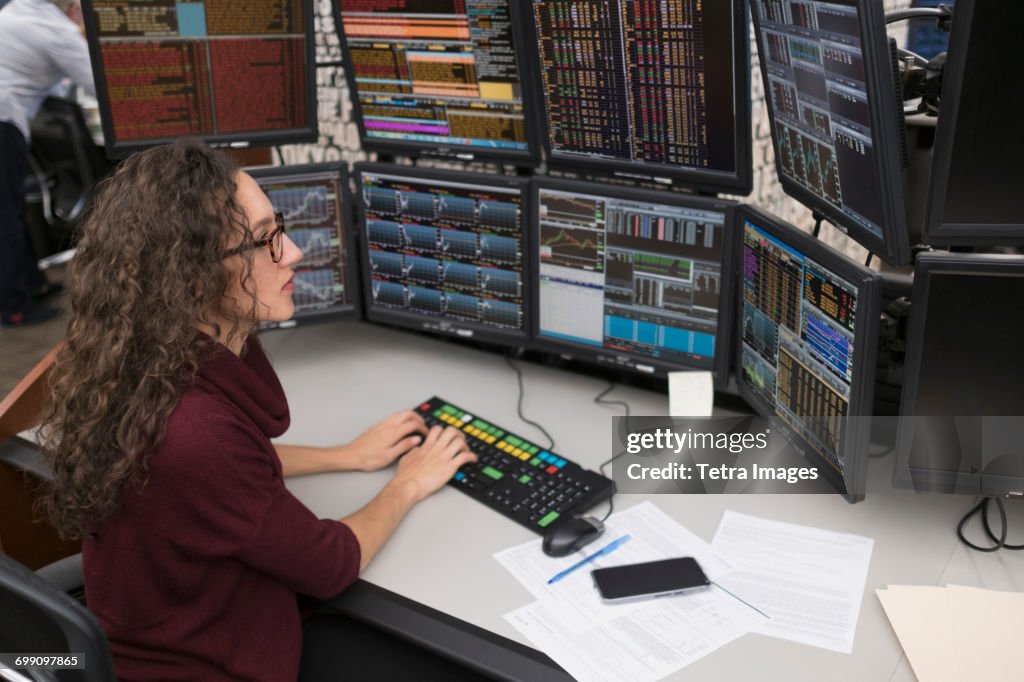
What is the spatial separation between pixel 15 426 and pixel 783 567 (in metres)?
1.45

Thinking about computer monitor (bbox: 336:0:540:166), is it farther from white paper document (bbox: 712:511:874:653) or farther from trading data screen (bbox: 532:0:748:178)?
white paper document (bbox: 712:511:874:653)

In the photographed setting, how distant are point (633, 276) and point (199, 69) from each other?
3.21 ft

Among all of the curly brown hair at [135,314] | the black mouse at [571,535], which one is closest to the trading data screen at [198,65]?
the curly brown hair at [135,314]

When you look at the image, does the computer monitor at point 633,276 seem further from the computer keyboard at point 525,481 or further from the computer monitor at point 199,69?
the computer monitor at point 199,69

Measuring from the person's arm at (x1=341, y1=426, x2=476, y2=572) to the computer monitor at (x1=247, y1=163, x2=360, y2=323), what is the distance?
520mm

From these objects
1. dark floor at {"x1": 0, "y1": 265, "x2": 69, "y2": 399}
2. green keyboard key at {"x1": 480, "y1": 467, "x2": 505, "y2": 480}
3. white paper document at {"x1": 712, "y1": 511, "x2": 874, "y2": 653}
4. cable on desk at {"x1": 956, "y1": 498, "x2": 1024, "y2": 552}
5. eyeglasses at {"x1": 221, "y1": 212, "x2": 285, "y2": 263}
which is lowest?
dark floor at {"x1": 0, "y1": 265, "x2": 69, "y2": 399}

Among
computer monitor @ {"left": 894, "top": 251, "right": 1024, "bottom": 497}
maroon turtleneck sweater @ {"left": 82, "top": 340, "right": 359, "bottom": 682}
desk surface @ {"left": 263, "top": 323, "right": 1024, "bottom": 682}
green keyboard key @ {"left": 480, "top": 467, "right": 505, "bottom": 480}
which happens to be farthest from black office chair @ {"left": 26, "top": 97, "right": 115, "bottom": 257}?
computer monitor @ {"left": 894, "top": 251, "right": 1024, "bottom": 497}

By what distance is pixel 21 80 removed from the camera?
3.81 meters

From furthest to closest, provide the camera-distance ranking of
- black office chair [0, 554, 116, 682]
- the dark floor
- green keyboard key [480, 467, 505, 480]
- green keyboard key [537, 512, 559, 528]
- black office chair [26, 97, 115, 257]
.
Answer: black office chair [26, 97, 115, 257], the dark floor, green keyboard key [480, 467, 505, 480], green keyboard key [537, 512, 559, 528], black office chair [0, 554, 116, 682]

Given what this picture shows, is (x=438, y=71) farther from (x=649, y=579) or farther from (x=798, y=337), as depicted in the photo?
(x=649, y=579)

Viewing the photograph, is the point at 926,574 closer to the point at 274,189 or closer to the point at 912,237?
the point at 912,237

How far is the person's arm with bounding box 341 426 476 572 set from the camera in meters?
1.43

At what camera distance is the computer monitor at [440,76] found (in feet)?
5.85

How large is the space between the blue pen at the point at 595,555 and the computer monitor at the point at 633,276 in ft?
1.42
